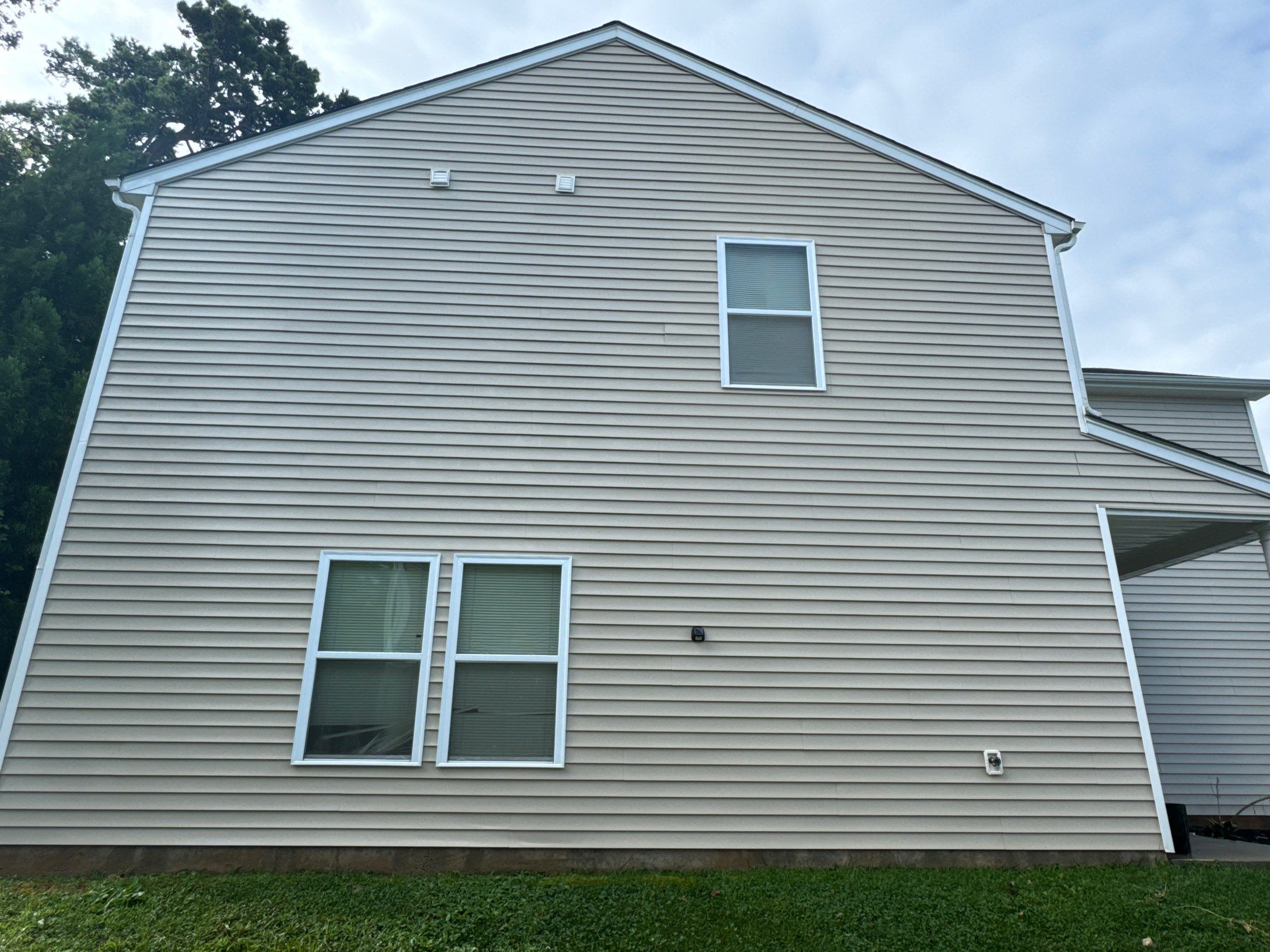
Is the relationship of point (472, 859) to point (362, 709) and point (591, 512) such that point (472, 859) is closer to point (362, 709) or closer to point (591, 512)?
point (362, 709)

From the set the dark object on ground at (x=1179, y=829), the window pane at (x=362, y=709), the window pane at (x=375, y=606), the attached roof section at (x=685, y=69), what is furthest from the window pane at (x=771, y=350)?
the dark object on ground at (x=1179, y=829)

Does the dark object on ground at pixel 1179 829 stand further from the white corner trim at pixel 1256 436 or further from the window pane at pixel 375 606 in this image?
the white corner trim at pixel 1256 436

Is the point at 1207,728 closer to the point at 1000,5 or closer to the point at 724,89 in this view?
the point at 724,89

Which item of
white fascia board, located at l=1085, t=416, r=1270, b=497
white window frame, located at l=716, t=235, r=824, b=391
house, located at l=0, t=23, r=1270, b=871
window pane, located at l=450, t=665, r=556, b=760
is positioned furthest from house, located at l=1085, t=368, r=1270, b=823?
window pane, located at l=450, t=665, r=556, b=760

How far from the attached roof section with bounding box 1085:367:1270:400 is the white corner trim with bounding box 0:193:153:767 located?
32.7ft

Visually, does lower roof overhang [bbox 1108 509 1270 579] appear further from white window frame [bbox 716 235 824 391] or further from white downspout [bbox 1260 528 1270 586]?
white window frame [bbox 716 235 824 391]

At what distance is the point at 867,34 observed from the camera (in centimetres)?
1102

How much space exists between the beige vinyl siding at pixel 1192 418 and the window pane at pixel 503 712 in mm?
7951

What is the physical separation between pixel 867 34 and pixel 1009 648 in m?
9.48

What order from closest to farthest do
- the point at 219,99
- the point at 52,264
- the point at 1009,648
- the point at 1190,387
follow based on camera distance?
the point at 1009,648 < the point at 1190,387 < the point at 52,264 < the point at 219,99

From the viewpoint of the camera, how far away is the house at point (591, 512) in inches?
197

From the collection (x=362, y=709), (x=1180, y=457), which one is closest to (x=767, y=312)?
(x=1180, y=457)

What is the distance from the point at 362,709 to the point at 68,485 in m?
2.72

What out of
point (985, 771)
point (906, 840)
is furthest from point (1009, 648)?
point (906, 840)
